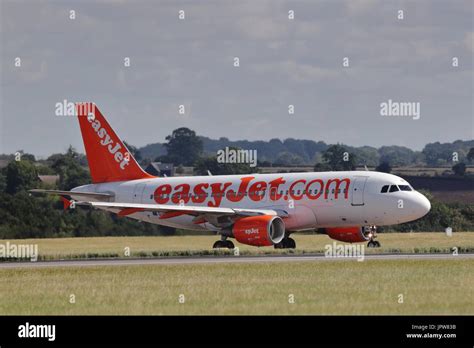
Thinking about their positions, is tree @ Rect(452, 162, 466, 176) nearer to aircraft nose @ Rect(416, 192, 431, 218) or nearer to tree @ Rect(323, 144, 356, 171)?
tree @ Rect(323, 144, 356, 171)

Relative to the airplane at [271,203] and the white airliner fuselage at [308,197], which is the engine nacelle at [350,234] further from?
the white airliner fuselage at [308,197]

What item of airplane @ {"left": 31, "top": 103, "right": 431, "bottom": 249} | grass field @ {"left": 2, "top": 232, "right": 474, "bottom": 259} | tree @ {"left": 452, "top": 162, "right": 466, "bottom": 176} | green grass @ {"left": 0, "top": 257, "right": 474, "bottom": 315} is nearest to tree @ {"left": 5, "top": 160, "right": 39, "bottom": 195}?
grass field @ {"left": 2, "top": 232, "right": 474, "bottom": 259}

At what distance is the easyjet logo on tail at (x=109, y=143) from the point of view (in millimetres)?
67812

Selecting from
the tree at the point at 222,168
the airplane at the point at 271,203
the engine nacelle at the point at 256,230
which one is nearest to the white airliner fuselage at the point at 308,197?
the airplane at the point at 271,203

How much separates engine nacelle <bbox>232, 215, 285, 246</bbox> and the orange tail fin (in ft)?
41.9

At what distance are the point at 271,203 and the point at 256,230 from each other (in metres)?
4.51

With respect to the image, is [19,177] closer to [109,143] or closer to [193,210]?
[109,143]

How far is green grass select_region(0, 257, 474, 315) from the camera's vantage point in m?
29.6

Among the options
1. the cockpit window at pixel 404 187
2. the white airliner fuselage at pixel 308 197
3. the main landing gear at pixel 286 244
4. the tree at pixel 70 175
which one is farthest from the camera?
the tree at pixel 70 175

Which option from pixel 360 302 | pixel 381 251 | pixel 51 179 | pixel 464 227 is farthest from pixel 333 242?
pixel 51 179

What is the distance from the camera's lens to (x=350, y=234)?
59656mm

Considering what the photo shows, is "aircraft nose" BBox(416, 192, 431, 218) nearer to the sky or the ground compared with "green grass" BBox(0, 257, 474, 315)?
nearer to the sky

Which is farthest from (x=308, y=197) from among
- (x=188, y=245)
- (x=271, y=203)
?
(x=188, y=245)
